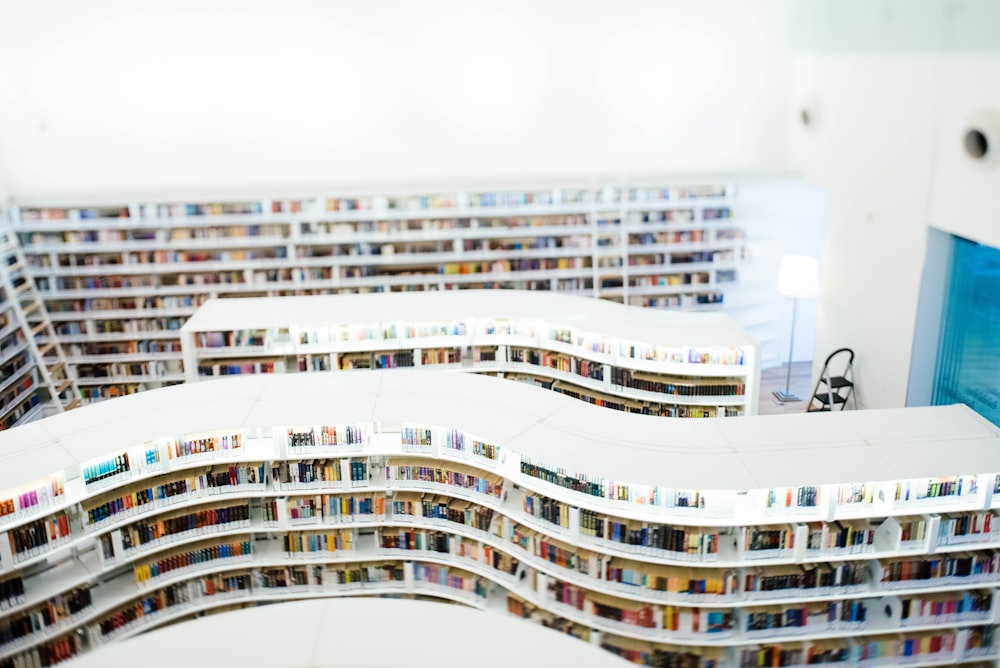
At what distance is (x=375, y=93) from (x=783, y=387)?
235 inches

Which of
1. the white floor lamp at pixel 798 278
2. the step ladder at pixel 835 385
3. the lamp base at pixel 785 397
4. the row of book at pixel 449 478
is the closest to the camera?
the row of book at pixel 449 478

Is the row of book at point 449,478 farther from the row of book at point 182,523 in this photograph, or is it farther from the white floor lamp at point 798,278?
the white floor lamp at point 798,278

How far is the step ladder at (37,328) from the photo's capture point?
9.90 meters

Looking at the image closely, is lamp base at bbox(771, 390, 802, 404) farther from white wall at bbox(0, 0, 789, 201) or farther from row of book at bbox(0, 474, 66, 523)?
row of book at bbox(0, 474, 66, 523)

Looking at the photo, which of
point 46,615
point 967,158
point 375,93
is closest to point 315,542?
point 46,615

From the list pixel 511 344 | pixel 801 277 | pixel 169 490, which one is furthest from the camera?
pixel 801 277

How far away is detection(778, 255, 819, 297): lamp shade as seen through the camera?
32.2 feet

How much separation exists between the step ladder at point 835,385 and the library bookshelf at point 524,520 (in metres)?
3.29

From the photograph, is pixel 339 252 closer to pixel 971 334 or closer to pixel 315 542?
pixel 315 542

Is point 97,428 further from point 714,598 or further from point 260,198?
point 260,198

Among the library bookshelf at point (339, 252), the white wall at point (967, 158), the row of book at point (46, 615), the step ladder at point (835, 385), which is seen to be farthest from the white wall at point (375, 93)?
the row of book at point (46, 615)

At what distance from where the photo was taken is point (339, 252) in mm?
10570

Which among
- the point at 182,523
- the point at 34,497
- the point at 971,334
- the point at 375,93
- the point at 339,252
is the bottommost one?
the point at 182,523

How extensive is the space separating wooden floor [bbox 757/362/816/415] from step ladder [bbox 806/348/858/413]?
236 mm
